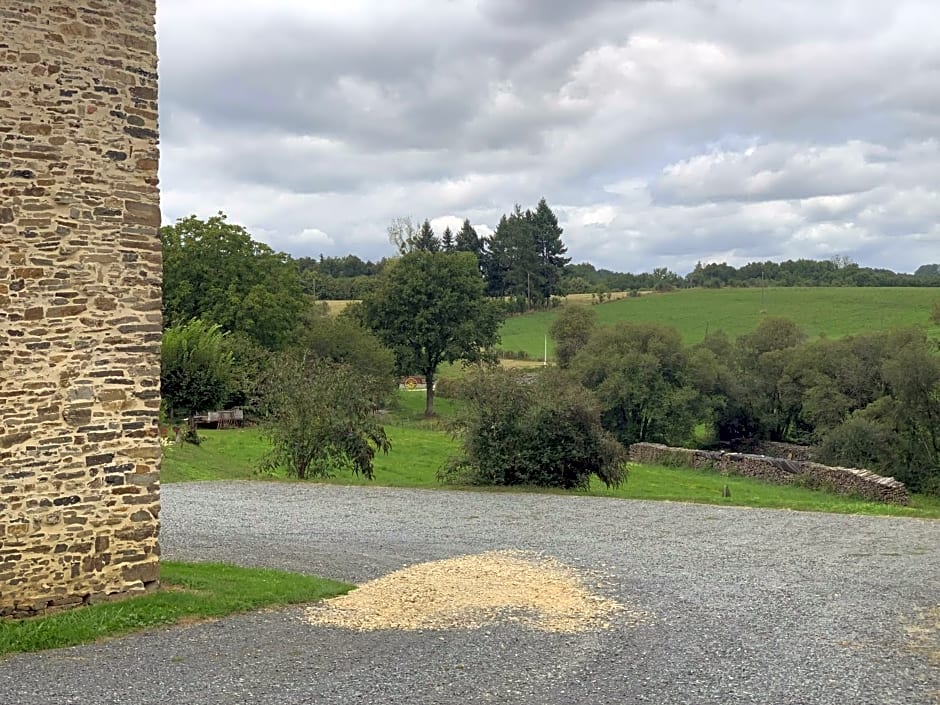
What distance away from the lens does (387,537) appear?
44.7ft

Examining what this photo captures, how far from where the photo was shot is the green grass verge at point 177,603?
796cm

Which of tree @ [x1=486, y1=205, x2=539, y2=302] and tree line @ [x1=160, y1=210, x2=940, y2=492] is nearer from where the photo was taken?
tree line @ [x1=160, y1=210, x2=940, y2=492]

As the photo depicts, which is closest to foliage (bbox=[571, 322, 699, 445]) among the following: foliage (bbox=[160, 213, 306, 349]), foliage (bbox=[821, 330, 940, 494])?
foliage (bbox=[821, 330, 940, 494])

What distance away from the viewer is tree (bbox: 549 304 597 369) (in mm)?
51188

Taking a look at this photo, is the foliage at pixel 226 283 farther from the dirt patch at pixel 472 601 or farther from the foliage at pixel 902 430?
the dirt patch at pixel 472 601

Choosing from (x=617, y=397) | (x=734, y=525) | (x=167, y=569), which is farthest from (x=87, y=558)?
(x=617, y=397)

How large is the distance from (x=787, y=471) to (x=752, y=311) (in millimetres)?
40712

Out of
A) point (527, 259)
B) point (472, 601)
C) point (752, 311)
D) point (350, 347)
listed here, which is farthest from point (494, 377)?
point (527, 259)

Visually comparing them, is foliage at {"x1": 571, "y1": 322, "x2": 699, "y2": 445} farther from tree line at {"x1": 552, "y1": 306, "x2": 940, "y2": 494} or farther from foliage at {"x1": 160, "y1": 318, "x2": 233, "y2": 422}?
foliage at {"x1": 160, "y1": 318, "x2": 233, "y2": 422}

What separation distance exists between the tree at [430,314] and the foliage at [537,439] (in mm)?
27143

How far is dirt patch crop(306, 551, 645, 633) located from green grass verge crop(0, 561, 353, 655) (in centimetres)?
60

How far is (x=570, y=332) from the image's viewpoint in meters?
53.3

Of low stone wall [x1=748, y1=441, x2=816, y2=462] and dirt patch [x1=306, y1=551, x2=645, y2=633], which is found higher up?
dirt patch [x1=306, y1=551, x2=645, y2=633]

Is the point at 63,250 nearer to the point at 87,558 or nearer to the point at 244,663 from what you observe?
the point at 87,558
